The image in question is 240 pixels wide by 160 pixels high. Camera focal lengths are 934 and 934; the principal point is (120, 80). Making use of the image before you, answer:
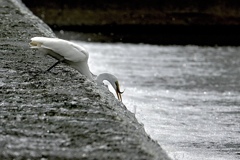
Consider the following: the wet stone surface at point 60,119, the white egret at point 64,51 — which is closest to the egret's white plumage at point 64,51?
the white egret at point 64,51

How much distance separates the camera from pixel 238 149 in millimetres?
9539

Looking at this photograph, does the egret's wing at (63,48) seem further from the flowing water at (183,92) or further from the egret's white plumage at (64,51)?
the flowing water at (183,92)

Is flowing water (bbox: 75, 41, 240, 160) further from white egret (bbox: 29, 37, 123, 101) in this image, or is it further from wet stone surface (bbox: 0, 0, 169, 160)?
wet stone surface (bbox: 0, 0, 169, 160)

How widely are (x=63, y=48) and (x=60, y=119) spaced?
77.7 inches

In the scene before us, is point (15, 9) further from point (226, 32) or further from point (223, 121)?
point (226, 32)

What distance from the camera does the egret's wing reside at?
9.05 meters

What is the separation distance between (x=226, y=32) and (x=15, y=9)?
52.1ft

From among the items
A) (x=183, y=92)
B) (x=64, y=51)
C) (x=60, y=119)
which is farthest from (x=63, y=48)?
(x=183, y=92)

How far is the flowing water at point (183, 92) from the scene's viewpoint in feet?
32.8

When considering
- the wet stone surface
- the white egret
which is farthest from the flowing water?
the wet stone surface

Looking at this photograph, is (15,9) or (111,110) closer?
(111,110)

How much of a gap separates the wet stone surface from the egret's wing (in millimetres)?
157

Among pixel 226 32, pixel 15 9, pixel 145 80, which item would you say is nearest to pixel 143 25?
pixel 226 32

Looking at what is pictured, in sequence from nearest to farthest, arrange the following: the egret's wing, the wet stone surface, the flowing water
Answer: the wet stone surface
the egret's wing
the flowing water
